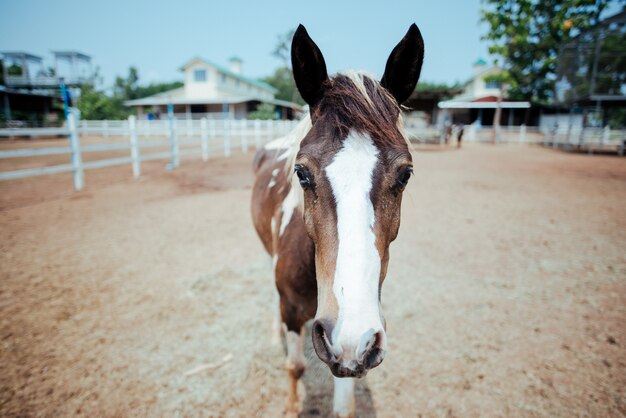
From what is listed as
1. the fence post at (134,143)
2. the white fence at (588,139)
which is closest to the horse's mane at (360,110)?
the fence post at (134,143)

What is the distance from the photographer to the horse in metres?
1.15

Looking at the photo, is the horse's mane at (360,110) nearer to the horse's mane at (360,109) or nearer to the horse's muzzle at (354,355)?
the horse's mane at (360,109)

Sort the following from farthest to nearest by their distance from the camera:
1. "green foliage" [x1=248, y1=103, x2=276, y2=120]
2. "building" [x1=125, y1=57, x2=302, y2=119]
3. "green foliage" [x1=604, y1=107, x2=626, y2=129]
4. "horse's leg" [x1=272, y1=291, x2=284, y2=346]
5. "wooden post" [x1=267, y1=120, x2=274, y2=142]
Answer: "green foliage" [x1=604, y1=107, x2=626, y2=129] → "building" [x1=125, y1=57, x2=302, y2=119] → "green foliage" [x1=248, y1=103, x2=276, y2=120] → "wooden post" [x1=267, y1=120, x2=274, y2=142] → "horse's leg" [x1=272, y1=291, x2=284, y2=346]

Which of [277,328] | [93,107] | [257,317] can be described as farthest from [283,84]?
[277,328]

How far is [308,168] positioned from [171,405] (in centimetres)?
205

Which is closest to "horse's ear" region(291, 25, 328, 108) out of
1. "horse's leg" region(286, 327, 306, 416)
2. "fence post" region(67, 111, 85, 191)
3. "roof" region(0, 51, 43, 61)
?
"horse's leg" region(286, 327, 306, 416)

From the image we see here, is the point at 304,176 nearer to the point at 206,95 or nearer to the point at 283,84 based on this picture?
the point at 206,95

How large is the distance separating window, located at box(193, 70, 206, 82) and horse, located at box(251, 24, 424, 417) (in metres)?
40.8

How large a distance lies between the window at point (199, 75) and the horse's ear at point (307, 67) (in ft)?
134

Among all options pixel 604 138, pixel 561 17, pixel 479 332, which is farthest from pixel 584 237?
pixel 561 17

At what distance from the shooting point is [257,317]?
3.34m

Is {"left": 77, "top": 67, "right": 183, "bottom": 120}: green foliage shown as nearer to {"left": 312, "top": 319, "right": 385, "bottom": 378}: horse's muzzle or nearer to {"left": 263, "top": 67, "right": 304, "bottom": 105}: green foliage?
{"left": 263, "top": 67, "right": 304, "bottom": 105}: green foliage

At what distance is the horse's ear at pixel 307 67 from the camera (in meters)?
1.61

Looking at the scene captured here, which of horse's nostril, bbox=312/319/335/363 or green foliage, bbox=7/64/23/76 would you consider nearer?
horse's nostril, bbox=312/319/335/363
